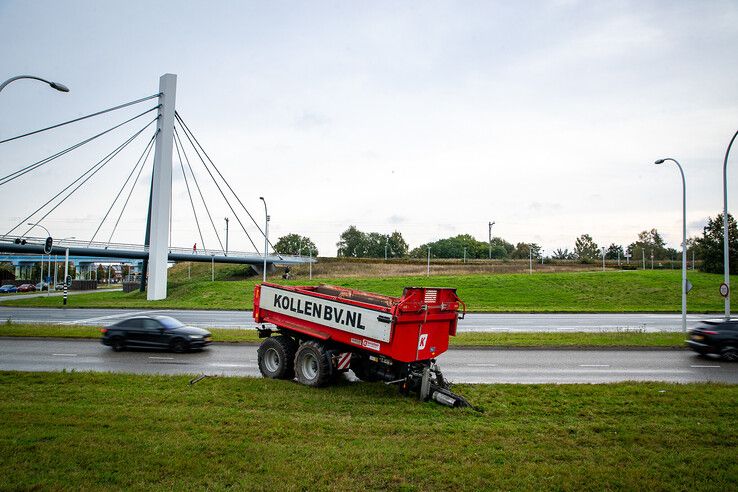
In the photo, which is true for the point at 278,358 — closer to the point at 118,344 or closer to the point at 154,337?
the point at 154,337

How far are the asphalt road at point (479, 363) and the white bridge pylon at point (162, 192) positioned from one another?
25127 millimetres

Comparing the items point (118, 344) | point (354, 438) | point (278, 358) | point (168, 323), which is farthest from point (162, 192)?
point (354, 438)

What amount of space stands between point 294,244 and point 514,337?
349 feet

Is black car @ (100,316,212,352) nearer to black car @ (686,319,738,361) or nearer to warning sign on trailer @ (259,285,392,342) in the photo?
warning sign on trailer @ (259,285,392,342)

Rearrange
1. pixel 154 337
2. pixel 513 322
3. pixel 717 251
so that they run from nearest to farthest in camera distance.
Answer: pixel 154 337
pixel 513 322
pixel 717 251

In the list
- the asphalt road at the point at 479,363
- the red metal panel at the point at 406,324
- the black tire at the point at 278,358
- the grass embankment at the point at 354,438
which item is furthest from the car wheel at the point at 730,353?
the black tire at the point at 278,358

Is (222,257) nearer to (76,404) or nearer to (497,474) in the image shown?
(76,404)

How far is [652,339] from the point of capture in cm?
2017

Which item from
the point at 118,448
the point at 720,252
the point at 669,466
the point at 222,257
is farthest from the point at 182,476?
the point at 720,252

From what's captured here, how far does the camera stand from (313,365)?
11.0m

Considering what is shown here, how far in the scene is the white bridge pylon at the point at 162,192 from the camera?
43250mm

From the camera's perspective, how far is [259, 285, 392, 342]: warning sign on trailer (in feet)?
33.0

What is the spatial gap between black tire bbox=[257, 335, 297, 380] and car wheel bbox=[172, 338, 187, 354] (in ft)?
20.7

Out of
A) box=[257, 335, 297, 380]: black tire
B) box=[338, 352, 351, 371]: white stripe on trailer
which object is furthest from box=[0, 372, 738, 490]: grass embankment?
box=[257, 335, 297, 380]: black tire
